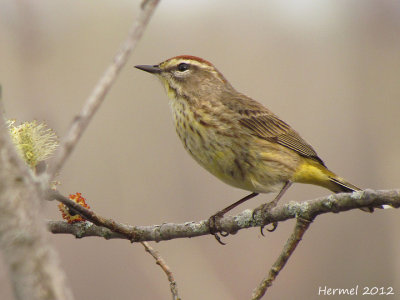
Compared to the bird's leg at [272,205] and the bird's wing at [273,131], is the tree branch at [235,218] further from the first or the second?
the bird's wing at [273,131]

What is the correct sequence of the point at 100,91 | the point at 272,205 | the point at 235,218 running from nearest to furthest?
the point at 100,91 → the point at 235,218 → the point at 272,205

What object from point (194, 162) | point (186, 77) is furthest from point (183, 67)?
point (194, 162)

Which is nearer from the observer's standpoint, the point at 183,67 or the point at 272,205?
the point at 272,205

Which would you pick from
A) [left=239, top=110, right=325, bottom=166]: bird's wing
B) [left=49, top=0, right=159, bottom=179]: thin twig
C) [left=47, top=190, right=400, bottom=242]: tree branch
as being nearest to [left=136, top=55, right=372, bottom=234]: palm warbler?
[left=239, top=110, right=325, bottom=166]: bird's wing

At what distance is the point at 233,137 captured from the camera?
485cm

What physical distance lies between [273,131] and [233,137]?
0.71 metres

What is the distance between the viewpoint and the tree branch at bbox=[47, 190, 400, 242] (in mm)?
2498

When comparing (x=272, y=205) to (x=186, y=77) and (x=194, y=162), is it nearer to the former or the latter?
(x=186, y=77)

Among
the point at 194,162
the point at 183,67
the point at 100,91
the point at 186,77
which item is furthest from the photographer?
the point at 194,162

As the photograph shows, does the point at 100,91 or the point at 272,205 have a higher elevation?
the point at 100,91

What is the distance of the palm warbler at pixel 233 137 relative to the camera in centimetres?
471

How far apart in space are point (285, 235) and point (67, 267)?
20.8 feet

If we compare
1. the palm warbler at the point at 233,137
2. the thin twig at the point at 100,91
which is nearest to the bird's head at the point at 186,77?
the palm warbler at the point at 233,137

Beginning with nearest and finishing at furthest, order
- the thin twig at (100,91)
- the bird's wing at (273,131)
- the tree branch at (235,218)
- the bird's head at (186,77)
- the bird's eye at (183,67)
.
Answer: the thin twig at (100,91)
the tree branch at (235,218)
the bird's wing at (273,131)
the bird's head at (186,77)
the bird's eye at (183,67)
